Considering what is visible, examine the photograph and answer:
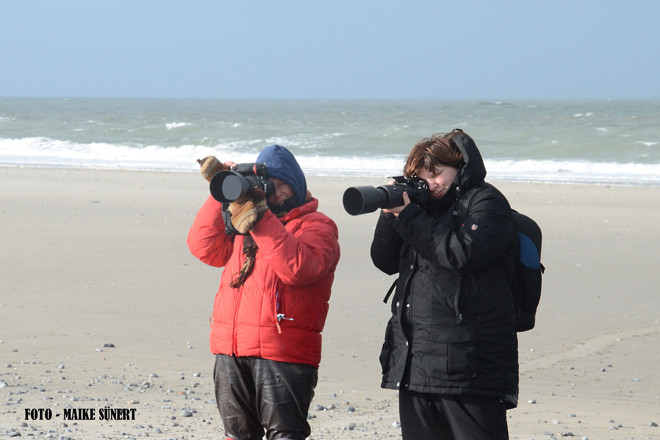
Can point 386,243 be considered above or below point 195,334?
above

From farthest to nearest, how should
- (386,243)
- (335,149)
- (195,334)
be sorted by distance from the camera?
1. (335,149)
2. (195,334)
3. (386,243)

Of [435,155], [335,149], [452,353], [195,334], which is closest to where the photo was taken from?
[452,353]

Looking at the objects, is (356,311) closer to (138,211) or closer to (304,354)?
(304,354)

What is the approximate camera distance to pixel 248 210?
9.51 feet

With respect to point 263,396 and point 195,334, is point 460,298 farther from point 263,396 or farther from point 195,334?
point 195,334

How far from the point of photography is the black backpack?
111 inches

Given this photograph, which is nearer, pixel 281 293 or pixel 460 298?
pixel 460 298

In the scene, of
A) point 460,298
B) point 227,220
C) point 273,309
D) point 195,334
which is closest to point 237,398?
point 273,309

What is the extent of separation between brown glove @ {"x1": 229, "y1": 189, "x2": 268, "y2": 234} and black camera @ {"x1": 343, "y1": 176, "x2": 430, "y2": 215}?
0.29m

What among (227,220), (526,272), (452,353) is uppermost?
(227,220)

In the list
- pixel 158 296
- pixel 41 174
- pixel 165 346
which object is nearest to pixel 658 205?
pixel 158 296

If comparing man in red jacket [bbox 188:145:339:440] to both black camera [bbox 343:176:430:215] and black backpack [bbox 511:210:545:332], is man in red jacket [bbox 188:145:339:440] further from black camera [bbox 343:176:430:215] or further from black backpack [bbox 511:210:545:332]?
black backpack [bbox 511:210:545:332]

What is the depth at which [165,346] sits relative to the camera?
5.96 metres

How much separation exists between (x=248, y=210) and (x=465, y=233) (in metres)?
0.69
